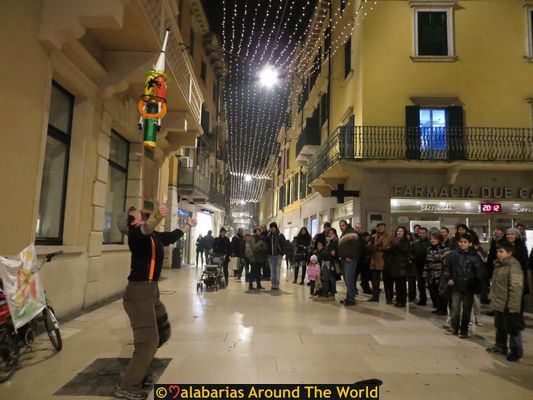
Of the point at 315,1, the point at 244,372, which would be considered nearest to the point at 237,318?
the point at 244,372

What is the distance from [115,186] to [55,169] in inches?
107

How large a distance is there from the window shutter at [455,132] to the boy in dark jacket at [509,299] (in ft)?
33.1

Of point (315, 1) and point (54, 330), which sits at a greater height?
point (315, 1)

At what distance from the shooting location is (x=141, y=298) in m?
3.94

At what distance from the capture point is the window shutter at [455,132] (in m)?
14.6

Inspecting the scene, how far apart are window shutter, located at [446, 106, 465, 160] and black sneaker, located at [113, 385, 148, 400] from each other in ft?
44.5

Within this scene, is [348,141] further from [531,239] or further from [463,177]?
[531,239]

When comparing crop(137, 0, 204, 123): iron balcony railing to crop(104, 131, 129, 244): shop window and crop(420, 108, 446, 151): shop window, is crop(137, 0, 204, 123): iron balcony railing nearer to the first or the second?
crop(104, 131, 129, 244): shop window

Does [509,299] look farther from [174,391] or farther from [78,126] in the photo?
[78,126]

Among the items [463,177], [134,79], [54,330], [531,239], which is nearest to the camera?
[54,330]

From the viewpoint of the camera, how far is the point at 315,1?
21500 millimetres

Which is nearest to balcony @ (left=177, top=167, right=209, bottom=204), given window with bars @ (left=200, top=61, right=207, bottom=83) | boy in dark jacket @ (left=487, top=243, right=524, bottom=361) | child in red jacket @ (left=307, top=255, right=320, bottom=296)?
window with bars @ (left=200, top=61, right=207, bottom=83)

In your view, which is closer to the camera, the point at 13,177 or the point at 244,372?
the point at 244,372

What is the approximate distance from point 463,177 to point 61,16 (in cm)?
1388
